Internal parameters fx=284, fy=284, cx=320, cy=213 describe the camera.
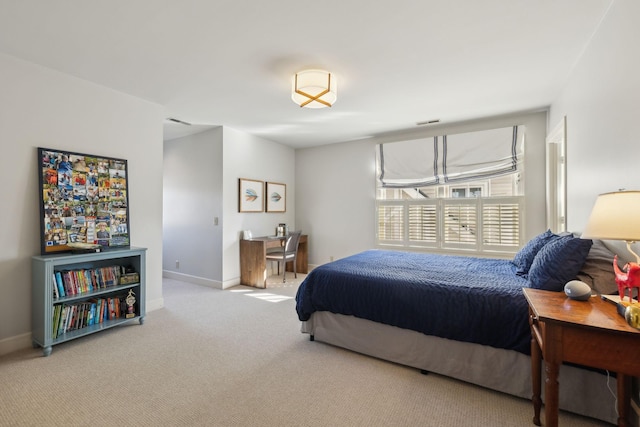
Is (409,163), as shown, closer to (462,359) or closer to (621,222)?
(462,359)

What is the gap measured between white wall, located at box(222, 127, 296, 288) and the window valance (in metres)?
1.94

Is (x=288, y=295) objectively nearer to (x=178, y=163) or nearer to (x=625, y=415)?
(x=178, y=163)

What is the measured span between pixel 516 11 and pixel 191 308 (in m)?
4.18

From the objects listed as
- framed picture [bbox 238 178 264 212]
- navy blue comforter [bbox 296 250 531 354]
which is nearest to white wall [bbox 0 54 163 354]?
framed picture [bbox 238 178 264 212]

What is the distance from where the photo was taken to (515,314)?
177cm

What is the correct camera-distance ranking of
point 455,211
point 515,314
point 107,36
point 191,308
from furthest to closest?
point 455,211 < point 191,308 < point 107,36 < point 515,314

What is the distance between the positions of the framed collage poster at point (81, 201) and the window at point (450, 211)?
3.75 metres

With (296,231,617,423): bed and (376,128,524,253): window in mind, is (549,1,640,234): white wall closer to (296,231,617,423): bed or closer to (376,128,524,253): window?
(296,231,617,423): bed

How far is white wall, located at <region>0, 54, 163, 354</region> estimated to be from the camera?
2424mm

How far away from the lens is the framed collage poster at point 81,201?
2.59m

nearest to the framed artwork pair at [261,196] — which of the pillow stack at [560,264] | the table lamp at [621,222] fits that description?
the pillow stack at [560,264]

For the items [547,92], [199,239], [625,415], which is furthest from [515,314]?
[199,239]

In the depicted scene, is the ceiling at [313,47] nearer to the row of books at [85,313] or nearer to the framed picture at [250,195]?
the framed picture at [250,195]

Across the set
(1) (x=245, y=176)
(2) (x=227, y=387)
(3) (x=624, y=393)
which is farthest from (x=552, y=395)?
(1) (x=245, y=176)
